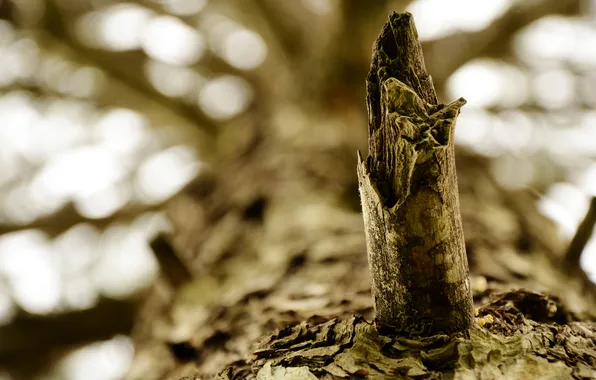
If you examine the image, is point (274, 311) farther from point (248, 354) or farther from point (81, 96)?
point (81, 96)

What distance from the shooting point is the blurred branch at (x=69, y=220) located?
2.14 m

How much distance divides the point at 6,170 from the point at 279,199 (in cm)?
155

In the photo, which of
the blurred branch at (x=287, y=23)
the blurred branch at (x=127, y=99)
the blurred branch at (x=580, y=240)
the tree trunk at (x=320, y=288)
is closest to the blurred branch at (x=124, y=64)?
the blurred branch at (x=127, y=99)

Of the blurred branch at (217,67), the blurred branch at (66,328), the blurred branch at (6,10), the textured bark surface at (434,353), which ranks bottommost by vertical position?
the blurred branch at (66,328)

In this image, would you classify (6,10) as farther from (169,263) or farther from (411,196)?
(411,196)

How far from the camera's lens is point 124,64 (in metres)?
2.45

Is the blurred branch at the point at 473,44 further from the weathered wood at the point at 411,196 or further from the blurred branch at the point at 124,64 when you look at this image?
the weathered wood at the point at 411,196

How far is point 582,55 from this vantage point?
1.98m

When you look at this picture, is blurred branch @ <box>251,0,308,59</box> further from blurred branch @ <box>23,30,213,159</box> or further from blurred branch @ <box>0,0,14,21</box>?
blurred branch @ <box>0,0,14,21</box>

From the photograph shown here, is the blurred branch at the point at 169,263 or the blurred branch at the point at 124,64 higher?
the blurred branch at the point at 124,64

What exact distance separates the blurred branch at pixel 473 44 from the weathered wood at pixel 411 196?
4.73ft

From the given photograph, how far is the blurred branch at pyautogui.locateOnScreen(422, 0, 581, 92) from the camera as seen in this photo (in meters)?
2.05

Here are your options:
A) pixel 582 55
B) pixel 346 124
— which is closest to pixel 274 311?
pixel 346 124

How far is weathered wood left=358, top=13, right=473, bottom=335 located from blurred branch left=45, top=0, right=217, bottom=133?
6.21 feet
